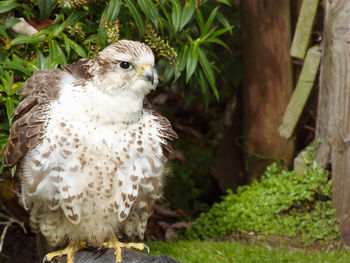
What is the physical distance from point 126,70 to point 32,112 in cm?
60

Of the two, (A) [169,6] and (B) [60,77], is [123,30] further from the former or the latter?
(B) [60,77]

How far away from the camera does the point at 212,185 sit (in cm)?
612

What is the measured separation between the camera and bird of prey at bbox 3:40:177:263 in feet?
9.98

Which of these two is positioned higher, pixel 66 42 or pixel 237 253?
pixel 66 42

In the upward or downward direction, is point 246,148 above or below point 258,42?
below

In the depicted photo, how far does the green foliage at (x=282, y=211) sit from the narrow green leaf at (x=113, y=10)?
6.91ft

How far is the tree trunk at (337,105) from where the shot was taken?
4371 mm

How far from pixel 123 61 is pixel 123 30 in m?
0.97

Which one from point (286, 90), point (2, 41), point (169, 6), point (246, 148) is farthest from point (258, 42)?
point (2, 41)

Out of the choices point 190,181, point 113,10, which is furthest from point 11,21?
point 190,181

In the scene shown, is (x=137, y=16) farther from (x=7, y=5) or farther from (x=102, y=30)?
(x=7, y=5)

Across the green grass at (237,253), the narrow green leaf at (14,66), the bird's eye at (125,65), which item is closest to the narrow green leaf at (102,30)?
the narrow green leaf at (14,66)

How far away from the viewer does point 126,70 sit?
303 centimetres

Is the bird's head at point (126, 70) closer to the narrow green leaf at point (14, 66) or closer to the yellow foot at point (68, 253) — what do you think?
the narrow green leaf at point (14, 66)
